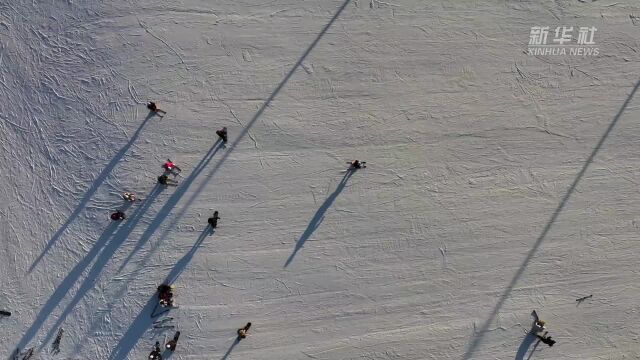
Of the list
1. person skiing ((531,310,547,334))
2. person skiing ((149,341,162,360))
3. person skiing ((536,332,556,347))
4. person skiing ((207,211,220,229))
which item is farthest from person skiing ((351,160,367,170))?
person skiing ((149,341,162,360))

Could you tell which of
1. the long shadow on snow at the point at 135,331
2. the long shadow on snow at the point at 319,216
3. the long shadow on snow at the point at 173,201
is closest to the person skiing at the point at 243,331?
the long shadow on snow at the point at 319,216

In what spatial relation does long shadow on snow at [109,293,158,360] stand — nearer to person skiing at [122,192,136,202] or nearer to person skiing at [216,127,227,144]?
person skiing at [122,192,136,202]

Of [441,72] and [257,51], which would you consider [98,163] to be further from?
[441,72]

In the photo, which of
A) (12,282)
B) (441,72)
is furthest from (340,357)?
(12,282)

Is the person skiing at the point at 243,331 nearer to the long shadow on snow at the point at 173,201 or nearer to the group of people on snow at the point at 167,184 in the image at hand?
the group of people on snow at the point at 167,184

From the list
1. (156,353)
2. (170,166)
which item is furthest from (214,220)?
(156,353)

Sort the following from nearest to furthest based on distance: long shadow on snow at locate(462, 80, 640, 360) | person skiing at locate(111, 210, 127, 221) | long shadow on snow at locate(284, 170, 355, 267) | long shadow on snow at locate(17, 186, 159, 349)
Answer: person skiing at locate(111, 210, 127, 221) < long shadow on snow at locate(17, 186, 159, 349) < long shadow on snow at locate(284, 170, 355, 267) < long shadow on snow at locate(462, 80, 640, 360)
